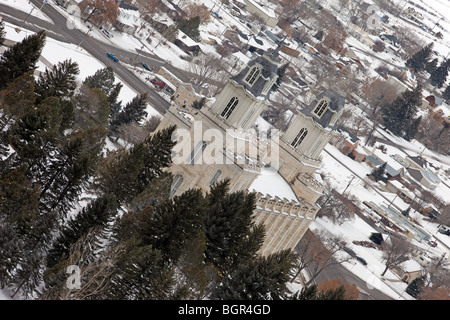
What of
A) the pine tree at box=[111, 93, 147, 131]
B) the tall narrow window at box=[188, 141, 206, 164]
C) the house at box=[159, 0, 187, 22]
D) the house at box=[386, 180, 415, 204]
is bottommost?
the pine tree at box=[111, 93, 147, 131]

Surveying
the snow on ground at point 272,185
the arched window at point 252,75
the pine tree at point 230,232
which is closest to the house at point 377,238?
the snow on ground at point 272,185

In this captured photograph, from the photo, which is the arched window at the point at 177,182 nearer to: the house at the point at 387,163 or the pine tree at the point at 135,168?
the pine tree at the point at 135,168

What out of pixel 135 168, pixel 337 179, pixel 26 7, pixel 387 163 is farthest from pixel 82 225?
pixel 387 163

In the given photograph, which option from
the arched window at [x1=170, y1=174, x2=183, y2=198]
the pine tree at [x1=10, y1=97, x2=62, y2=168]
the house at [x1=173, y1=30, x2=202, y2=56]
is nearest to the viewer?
the pine tree at [x1=10, y1=97, x2=62, y2=168]

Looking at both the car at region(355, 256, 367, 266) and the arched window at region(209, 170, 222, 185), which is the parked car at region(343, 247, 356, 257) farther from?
the arched window at region(209, 170, 222, 185)

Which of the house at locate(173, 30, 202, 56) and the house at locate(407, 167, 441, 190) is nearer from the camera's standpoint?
the house at locate(173, 30, 202, 56)

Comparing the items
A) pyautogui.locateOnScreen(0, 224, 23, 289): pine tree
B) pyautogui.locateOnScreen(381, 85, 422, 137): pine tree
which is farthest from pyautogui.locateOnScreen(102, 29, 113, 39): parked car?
pyautogui.locateOnScreen(381, 85, 422, 137): pine tree
